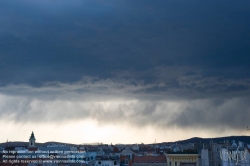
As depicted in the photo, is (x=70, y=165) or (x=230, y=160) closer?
(x=230, y=160)

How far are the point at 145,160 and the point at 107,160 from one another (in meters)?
9.95

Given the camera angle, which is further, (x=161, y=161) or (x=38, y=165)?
(x=161, y=161)

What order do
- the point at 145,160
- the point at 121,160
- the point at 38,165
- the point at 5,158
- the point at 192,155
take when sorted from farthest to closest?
the point at 121,160 < the point at 145,160 < the point at 192,155 < the point at 5,158 < the point at 38,165

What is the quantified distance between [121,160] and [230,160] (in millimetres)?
67857

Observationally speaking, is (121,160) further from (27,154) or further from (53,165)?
(53,165)

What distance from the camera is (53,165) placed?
276 feet

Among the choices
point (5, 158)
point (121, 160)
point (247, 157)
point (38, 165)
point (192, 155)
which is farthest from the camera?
point (121, 160)

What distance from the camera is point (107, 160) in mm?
116812

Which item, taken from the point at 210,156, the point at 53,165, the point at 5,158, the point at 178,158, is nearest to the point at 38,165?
the point at 53,165

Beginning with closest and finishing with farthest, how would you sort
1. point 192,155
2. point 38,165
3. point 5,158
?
point 38,165 → point 5,158 → point 192,155

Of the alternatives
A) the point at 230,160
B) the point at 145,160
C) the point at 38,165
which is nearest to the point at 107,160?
the point at 145,160

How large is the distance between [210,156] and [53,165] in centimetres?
2645

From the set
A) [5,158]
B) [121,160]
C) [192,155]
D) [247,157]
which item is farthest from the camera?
[121,160]

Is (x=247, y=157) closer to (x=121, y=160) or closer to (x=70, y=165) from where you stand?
(x=70, y=165)
